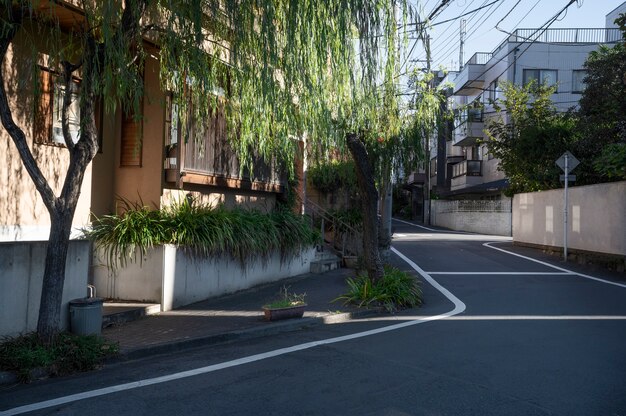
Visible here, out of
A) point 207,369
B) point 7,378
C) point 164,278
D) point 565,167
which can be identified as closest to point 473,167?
point 565,167

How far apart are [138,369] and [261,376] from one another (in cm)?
157

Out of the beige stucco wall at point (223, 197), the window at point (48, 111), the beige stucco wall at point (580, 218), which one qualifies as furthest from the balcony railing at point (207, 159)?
the beige stucco wall at point (580, 218)

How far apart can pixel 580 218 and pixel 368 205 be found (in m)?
10.3

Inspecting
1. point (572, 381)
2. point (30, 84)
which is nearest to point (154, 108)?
point (30, 84)

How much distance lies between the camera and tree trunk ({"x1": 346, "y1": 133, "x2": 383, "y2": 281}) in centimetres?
1183

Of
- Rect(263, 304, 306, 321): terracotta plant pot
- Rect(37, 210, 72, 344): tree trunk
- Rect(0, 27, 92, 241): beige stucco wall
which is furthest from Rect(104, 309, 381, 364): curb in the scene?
Rect(0, 27, 92, 241): beige stucco wall

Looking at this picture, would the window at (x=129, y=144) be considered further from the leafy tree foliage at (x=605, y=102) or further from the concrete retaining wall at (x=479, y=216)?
the concrete retaining wall at (x=479, y=216)

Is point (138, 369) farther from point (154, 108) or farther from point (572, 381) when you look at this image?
point (154, 108)

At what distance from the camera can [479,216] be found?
126ft

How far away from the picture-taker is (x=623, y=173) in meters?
15.8

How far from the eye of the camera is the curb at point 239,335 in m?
7.46

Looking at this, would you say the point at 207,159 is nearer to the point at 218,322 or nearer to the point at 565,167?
the point at 218,322

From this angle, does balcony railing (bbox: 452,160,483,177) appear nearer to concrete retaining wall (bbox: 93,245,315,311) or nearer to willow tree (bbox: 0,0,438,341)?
willow tree (bbox: 0,0,438,341)

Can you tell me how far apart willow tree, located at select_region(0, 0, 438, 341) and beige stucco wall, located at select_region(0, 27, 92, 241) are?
0.76ft
